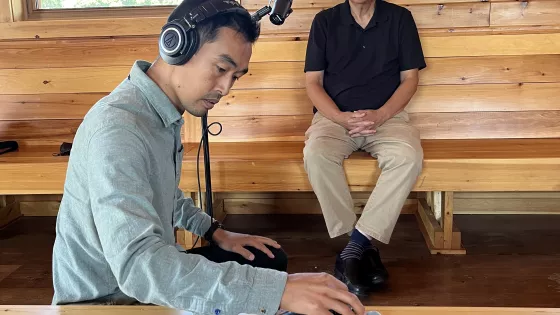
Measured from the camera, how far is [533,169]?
2.25 meters

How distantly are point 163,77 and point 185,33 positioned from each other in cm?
14

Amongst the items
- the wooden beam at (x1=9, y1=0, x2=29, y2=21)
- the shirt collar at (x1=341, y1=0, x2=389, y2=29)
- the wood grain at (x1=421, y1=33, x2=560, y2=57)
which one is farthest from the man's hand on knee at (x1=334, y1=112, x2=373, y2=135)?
the wooden beam at (x1=9, y1=0, x2=29, y2=21)

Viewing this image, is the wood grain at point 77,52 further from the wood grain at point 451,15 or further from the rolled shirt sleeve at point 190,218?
the rolled shirt sleeve at point 190,218

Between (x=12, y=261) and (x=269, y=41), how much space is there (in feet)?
4.89

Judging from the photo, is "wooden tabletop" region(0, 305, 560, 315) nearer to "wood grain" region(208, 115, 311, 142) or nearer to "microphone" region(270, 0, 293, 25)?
"microphone" region(270, 0, 293, 25)

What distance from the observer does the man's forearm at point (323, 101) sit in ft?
7.82

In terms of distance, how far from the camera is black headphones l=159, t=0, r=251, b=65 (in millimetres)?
951

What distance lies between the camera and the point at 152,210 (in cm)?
84

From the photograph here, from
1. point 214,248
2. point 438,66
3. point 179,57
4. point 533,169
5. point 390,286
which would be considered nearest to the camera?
point 179,57

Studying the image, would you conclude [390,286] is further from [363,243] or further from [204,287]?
[204,287]

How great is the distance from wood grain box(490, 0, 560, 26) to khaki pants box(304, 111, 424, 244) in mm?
831

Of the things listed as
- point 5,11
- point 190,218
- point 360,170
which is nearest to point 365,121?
point 360,170

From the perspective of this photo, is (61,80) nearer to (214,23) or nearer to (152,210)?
(214,23)

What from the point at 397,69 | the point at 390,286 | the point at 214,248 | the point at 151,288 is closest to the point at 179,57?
the point at 151,288
